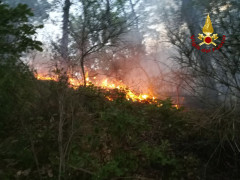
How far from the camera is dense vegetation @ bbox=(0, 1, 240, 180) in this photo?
11.1 ft

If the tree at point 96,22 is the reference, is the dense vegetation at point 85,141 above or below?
below

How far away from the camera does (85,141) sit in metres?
3.95

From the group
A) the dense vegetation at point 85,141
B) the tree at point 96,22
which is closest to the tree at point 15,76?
the dense vegetation at point 85,141

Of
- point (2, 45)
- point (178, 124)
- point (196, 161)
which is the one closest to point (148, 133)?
point (178, 124)

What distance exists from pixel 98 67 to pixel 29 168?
16.2 m

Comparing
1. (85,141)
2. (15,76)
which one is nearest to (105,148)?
(85,141)

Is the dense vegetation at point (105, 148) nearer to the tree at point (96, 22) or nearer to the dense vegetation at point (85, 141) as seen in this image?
the dense vegetation at point (85, 141)

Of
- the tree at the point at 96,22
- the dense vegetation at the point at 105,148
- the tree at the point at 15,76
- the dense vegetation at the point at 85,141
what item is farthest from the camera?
the tree at the point at 96,22

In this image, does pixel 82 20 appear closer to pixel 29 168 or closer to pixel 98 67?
pixel 29 168

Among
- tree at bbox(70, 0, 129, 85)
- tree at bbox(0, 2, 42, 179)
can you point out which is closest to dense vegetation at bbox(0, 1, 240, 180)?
tree at bbox(0, 2, 42, 179)

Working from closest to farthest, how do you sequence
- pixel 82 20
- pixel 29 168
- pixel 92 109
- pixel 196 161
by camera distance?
pixel 29 168 → pixel 196 161 → pixel 92 109 → pixel 82 20

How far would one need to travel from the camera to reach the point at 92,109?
5.74 metres

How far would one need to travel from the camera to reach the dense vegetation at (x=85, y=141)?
337cm

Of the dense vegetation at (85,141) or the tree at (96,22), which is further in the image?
the tree at (96,22)
